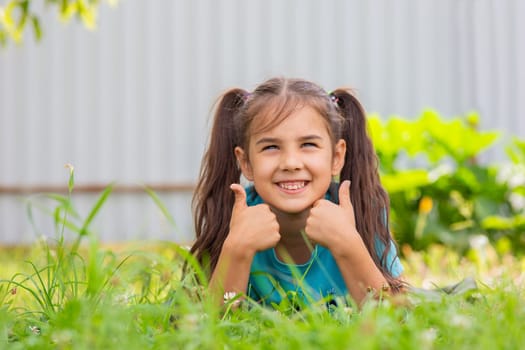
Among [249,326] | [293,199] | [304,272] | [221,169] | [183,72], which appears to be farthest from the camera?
[183,72]

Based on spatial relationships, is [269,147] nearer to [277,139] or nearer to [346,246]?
[277,139]

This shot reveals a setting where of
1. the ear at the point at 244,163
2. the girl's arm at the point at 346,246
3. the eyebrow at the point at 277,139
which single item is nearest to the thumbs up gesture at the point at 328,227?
the girl's arm at the point at 346,246

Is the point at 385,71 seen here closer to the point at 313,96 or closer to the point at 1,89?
the point at 1,89

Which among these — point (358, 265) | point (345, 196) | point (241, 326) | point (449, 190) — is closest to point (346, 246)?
point (358, 265)

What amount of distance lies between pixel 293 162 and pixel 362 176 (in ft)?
1.26

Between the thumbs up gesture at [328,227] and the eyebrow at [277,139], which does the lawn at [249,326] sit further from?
the eyebrow at [277,139]

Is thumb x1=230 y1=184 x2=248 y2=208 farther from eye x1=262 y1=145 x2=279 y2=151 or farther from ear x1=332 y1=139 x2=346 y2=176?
ear x1=332 y1=139 x2=346 y2=176

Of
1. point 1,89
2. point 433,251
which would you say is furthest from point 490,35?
point 1,89

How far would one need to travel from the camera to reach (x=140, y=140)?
6641mm

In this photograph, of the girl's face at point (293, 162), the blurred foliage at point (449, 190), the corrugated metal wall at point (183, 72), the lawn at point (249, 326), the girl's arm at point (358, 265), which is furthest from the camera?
the corrugated metal wall at point (183, 72)

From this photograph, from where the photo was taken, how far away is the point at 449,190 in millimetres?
4445

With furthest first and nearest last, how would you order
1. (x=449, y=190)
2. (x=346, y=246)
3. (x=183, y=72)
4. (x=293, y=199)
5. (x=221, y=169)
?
(x=183, y=72) < (x=449, y=190) < (x=221, y=169) < (x=293, y=199) < (x=346, y=246)

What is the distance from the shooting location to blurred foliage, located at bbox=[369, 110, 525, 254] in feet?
14.3

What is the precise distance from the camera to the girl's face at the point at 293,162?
7.55ft
